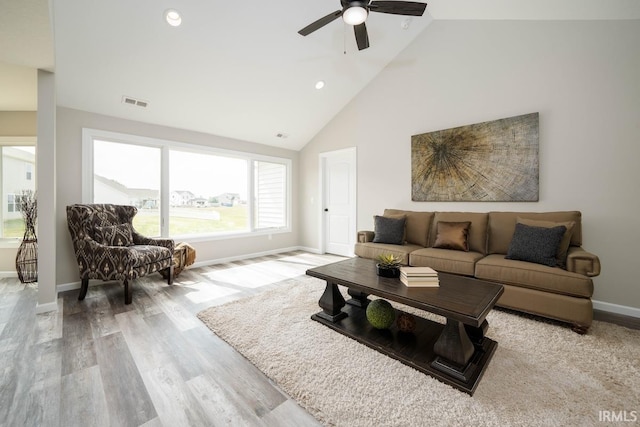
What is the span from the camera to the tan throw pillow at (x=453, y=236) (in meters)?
3.19

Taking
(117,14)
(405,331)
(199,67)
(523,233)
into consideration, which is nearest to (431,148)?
(523,233)

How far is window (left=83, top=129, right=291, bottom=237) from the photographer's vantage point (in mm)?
3543

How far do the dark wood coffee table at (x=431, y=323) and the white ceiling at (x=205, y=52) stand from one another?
2.91 meters

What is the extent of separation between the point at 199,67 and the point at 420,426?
4081 mm

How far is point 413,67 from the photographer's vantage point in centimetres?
402

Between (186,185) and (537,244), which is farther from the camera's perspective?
(186,185)

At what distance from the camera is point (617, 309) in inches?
102

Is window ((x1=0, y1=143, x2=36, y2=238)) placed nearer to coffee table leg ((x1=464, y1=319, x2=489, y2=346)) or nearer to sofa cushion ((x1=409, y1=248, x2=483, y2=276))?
sofa cushion ((x1=409, y1=248, x2=483, y2=276))

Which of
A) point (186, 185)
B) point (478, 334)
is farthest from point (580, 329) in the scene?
point (186, 185)

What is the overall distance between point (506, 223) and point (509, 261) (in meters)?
0.69

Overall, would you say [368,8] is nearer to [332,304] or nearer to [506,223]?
[332,304]

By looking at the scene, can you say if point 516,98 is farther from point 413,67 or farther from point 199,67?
point 199,67
